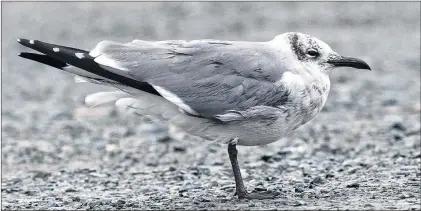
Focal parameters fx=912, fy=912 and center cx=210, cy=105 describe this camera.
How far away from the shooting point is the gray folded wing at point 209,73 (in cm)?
628

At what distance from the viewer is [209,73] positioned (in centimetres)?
637

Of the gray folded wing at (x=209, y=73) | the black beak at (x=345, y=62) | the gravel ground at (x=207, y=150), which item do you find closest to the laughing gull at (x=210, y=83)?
the gray folded wing at (x=209, y=73)

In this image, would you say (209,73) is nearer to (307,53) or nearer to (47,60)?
(307,53)

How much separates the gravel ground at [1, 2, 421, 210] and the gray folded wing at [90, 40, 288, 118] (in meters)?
0.71

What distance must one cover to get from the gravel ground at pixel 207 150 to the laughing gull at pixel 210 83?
558 mm

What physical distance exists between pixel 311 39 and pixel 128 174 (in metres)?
2.47

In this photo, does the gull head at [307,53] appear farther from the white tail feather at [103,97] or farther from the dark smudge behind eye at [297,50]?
the white tail feather at [103,97]

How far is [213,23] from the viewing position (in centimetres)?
1911

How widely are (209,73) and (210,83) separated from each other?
0.08 meters

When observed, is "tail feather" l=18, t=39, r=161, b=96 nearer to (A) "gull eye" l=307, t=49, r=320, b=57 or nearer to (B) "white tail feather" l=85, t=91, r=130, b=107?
(B) "white tail feather" l=85, t=91, r=130, b=107

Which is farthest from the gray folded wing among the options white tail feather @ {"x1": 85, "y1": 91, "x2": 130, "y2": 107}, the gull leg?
the gull leg

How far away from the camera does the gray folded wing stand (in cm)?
628

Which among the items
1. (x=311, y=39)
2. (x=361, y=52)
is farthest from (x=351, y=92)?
(x=311, y=39)

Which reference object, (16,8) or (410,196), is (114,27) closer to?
(16,8)
